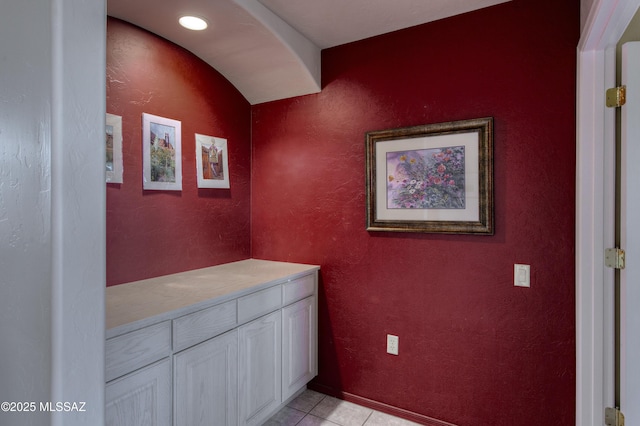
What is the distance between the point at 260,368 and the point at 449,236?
1.36 meters

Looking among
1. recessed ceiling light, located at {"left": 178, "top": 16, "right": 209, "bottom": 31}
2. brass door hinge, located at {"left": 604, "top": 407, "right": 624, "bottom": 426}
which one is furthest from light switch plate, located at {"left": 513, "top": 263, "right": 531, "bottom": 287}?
recessed ceiling light, located at {"left": 178, "top": 16, "right": 209, "bottom": 31}

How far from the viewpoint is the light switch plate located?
6.28 feet

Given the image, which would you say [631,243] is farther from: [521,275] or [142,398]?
[142,398]

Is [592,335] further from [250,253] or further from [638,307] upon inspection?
[250,253]

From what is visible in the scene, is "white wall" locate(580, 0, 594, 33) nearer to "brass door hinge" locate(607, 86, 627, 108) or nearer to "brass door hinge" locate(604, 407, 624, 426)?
"brass door hinge" locate(607, 86, 627, 108)

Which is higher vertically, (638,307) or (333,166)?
(333,166)

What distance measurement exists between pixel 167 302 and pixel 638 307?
6.93 feet

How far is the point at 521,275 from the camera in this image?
76.0 inches

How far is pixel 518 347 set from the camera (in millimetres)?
1939

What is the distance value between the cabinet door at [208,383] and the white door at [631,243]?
184 centimetres

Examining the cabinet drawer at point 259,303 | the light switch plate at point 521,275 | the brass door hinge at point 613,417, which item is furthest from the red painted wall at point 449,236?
the cabinet drawer at point 259,303

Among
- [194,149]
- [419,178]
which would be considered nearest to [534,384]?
[419,178]

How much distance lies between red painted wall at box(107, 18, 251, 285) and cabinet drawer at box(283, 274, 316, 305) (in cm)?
63

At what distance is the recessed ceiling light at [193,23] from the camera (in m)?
1.94
